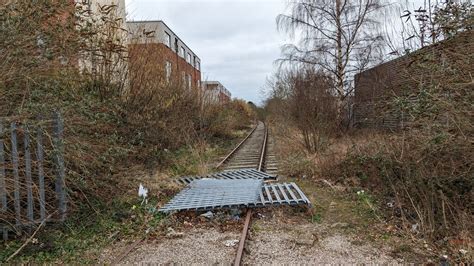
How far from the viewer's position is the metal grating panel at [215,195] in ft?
20.4

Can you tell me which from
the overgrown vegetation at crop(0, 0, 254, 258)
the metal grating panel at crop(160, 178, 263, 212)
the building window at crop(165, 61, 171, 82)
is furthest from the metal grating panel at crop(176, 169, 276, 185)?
the building window at crop(165, 61, 171, 82)

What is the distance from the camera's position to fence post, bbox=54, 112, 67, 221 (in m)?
4.91

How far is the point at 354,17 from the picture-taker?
18281 mm

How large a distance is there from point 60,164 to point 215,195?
3082 mm

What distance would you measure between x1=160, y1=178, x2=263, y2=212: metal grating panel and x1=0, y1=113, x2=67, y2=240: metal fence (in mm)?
1880

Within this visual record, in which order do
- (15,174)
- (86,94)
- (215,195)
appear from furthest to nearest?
(86,94) < (215,195) < (15,174)

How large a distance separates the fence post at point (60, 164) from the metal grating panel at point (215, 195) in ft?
5.55

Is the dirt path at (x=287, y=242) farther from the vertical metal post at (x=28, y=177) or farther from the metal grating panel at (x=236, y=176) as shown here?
the metal grating panel at (x=236, y=176)

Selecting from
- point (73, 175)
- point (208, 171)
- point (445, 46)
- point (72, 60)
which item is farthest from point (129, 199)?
point (445, 46)

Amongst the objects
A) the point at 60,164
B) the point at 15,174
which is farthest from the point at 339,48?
the point at 15,174

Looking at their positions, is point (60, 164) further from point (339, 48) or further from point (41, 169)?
point (339, 48)

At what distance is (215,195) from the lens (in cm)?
696

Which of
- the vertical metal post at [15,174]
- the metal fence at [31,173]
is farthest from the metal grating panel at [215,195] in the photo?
the vertical metal post at [15,174]

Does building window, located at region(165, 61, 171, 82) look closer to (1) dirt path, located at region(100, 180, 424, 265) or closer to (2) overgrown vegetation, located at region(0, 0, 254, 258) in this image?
(2) overgrown vegetation, located at region(0, 0, 254, 258)
